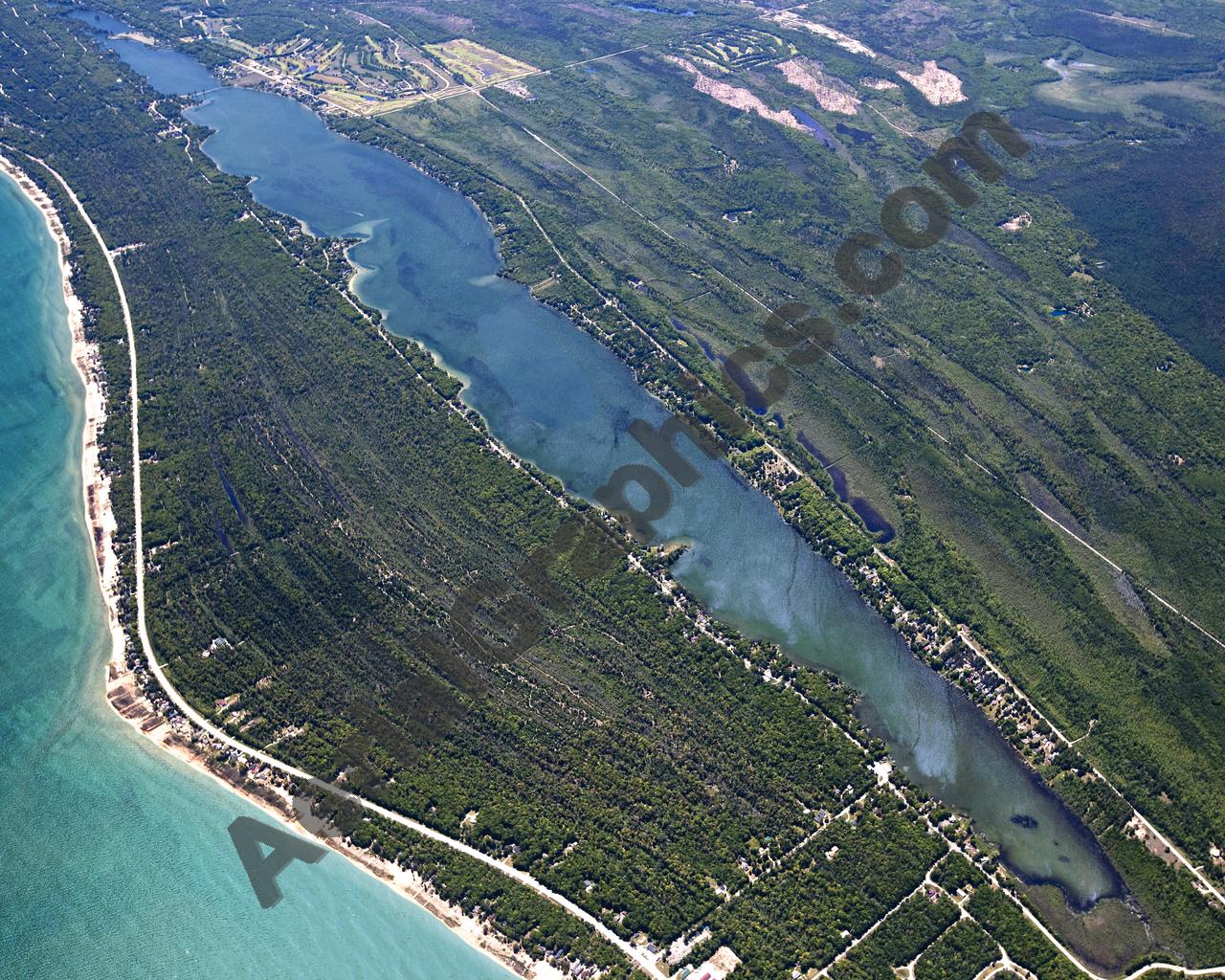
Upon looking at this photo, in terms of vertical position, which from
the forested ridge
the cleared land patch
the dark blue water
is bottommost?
the forested ridge

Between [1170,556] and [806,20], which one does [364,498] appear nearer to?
[1170,556]

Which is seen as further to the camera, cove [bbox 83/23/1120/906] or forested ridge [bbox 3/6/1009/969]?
cove [bbox 83/23/1120/906]

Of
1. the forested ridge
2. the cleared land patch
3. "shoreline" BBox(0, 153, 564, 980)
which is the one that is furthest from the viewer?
the cleared land patch

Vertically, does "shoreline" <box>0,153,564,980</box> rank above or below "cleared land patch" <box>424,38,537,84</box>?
below

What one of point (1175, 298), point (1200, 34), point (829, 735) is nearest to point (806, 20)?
point (1200, 34)

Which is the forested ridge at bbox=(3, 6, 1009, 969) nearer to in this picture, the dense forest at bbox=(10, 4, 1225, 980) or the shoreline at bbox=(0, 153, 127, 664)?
the dense forest at bbox=(10, 4, 1225, 980)

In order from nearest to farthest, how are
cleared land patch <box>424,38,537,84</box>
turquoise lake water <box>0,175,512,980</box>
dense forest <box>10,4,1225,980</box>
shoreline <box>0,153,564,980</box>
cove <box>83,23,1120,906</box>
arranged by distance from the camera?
turquoise lake water <box>0,175,512,980</box>
shoreline <box>0,153,564,980</box>
dense forest <box>10,4,1225,980</box>
cove <box>83,23,1120,906</box>
cleared land patch <box>424,38,537,84</box>

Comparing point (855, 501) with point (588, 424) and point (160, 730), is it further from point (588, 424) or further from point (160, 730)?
point (160, 730)

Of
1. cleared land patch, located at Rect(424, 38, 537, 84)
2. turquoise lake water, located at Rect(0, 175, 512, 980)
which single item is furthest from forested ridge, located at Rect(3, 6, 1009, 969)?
cleared land patch, located at Rect(424, 38, 537, 84)
